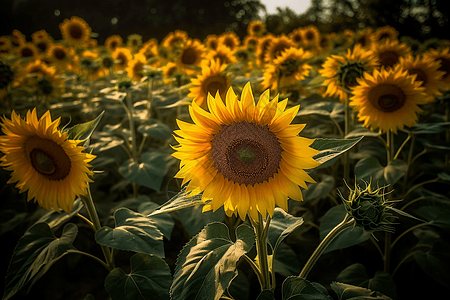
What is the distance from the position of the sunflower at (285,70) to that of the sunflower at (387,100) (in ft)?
2.82

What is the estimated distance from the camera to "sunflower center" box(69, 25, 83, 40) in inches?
209

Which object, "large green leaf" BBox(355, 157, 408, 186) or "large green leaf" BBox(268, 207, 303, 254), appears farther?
"large green leaf" BBox(355, 157, 408, 186)

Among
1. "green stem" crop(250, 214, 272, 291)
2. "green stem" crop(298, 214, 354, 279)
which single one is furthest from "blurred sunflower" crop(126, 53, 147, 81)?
"green stem" crop(298, 214, 354, 279)

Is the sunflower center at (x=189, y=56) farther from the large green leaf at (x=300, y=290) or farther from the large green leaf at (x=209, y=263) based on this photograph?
the large green leaf at (x=300, y=290)

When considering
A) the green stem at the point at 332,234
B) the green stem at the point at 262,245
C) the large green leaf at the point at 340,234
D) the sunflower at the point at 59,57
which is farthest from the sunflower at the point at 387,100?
the sunflower at the point at 59,57

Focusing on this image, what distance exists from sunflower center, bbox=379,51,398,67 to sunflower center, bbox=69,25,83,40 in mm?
4849

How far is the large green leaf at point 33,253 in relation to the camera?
124cm

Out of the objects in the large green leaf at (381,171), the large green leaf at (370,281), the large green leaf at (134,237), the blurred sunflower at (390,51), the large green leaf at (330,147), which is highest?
the blurred sunflower at (390,51)

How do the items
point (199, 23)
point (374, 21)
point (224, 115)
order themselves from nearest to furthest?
point (224, 115)
point (374, 21)
point (199, 23)

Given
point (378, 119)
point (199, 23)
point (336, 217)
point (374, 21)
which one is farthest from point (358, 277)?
point (199, 23)

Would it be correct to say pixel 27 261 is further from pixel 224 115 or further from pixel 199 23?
pixel 199 23

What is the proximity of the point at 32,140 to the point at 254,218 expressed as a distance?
3.49 feet

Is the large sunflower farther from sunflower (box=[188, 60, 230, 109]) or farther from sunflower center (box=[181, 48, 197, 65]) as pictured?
sunflower center (box=[181, 48, 197, 65])

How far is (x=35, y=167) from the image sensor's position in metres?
1.46
